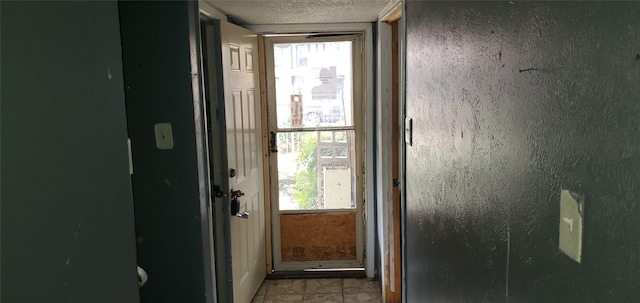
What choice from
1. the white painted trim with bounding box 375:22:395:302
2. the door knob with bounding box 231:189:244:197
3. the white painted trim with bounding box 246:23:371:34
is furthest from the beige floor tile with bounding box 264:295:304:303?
the white painted trim with bounding box 246:23:371:34

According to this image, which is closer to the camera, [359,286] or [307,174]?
[359,286]

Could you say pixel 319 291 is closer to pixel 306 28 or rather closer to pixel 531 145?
pixel 306 28

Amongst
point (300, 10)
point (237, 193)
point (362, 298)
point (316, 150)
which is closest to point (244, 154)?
point (237, 193)

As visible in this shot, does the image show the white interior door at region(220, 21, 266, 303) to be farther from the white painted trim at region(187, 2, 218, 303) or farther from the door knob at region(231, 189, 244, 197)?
the white painted trim at region(187, 2, 218, 303)

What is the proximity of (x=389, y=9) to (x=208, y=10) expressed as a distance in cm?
98

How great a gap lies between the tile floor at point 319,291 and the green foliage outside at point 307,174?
23.2 inches

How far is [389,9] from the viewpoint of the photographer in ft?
9.27

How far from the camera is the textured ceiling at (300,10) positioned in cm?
267

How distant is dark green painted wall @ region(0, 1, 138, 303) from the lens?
70cm

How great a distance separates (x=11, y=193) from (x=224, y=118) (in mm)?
2086

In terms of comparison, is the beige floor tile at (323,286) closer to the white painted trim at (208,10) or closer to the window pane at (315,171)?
the window pane at (315,171)

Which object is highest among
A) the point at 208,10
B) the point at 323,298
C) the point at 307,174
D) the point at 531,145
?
the point at 208,10

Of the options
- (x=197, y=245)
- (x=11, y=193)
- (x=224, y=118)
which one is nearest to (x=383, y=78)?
(x=224, y=118)

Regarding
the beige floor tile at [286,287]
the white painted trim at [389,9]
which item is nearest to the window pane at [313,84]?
the white painted trim at [389,9]
